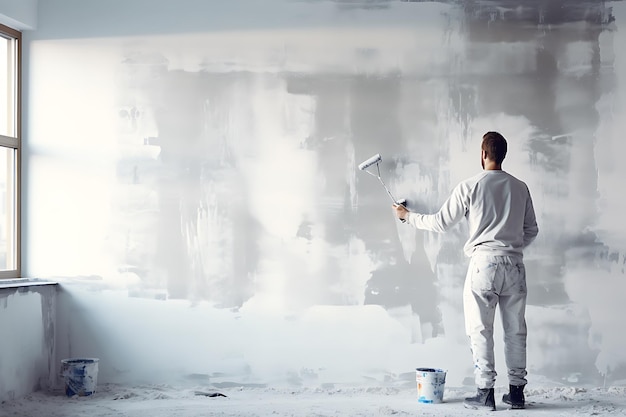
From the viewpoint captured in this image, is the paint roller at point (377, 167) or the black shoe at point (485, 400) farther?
the paint roller at point (377, 167)

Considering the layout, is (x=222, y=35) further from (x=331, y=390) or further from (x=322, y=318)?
(x=331, y=390)

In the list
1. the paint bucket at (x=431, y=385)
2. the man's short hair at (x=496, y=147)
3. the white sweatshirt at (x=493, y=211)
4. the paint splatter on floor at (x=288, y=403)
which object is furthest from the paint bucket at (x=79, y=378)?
the man's short hair at (x=496, y=147)

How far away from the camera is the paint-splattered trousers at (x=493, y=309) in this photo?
12.9 ft

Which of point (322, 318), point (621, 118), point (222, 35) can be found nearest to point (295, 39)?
point (222, 35)

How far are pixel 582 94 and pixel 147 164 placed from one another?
2.58 m

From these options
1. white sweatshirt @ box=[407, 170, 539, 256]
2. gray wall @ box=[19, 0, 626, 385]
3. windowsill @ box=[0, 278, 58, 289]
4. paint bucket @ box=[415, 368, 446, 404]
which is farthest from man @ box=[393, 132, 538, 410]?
windowsill @ box=[0, 278, 58, 289]

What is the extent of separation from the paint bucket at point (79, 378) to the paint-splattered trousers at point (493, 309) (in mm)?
2099

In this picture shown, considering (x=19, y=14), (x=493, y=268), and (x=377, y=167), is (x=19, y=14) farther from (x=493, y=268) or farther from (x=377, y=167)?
(x=493, y=268)

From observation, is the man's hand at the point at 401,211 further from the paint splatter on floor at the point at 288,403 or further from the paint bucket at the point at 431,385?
the paint splatter on floor at the point at 288,403

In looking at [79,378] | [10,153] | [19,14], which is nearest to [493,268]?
[79,378]

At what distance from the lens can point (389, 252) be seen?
4.59 meters

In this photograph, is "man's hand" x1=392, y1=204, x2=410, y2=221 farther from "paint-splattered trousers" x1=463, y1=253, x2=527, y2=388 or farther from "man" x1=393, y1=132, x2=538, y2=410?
"paint-splattered trousers" x1=463, y1=253, x2=527, y2=388

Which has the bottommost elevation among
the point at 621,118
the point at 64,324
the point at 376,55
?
the point at 64,324

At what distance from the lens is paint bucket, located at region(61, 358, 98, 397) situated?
14.4 feet
